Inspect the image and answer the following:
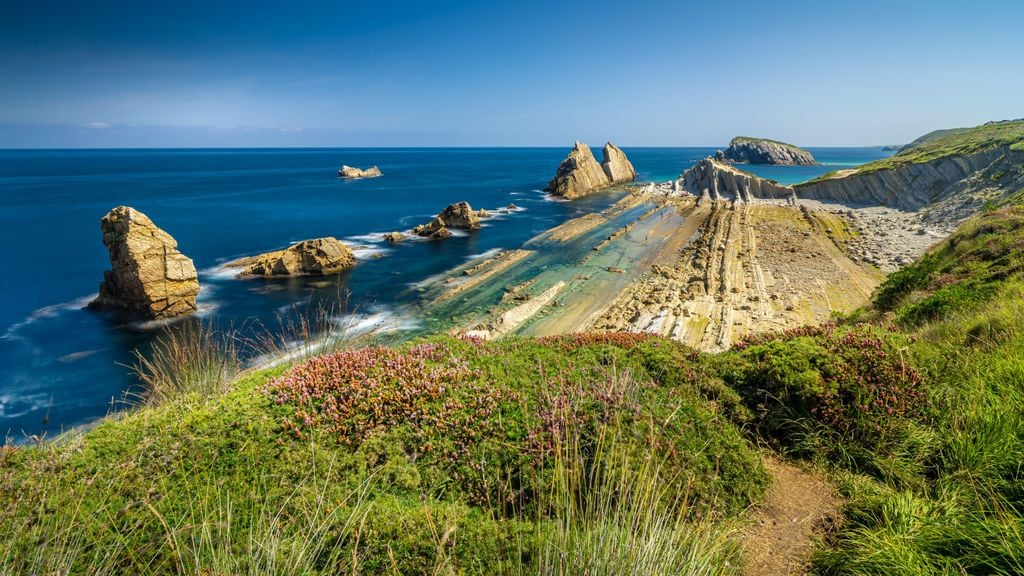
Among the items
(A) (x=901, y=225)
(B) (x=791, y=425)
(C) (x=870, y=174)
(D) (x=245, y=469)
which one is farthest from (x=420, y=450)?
(C) (x=870, y=174)

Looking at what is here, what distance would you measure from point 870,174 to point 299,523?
70191 mm

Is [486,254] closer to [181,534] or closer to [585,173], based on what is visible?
[181,534]

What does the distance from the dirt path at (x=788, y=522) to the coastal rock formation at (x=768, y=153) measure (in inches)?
7127

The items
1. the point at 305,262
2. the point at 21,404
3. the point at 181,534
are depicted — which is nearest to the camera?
the point at 181,534

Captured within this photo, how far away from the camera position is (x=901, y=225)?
40.9 m

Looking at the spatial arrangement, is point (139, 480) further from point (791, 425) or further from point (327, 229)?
point (327, 229)

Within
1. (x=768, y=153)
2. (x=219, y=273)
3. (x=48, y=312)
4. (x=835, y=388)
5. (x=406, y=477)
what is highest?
(x=768, y=153)

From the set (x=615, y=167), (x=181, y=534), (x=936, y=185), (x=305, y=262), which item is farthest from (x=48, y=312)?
(x=615, y=167)

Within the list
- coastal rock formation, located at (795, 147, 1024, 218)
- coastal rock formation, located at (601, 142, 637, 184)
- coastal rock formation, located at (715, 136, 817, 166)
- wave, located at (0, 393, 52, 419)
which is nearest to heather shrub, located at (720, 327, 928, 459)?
wave, located at (0, 393, 52, 419)

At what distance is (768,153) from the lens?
15912 cm

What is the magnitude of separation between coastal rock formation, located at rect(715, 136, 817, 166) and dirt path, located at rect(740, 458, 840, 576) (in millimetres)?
181017

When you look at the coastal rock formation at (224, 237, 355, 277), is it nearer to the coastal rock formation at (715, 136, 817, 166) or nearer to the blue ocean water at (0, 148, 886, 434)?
the blue ocean water at (0, 148, 886, 434)

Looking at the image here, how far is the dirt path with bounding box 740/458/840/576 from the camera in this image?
414cm

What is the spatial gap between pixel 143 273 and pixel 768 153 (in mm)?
186073
